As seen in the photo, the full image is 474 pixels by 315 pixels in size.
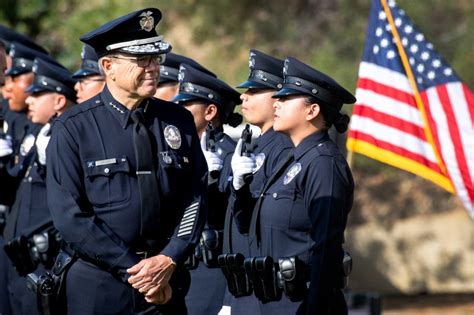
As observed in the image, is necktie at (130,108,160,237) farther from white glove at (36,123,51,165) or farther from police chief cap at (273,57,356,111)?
white glove at (36,123,51,165)

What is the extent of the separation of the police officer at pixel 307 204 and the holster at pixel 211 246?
97cm

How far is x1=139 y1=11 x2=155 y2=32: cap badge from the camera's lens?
Result: 247 inches

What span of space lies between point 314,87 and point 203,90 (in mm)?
1612

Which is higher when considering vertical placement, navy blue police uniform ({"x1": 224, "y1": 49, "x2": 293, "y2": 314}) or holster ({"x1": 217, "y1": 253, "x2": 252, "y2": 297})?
navy blue police uniform ({"x1": 224, "y1": 49, "x2": 293, "y2": 314})

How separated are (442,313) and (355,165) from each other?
7.29ft

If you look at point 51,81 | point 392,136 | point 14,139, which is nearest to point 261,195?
point 51,81

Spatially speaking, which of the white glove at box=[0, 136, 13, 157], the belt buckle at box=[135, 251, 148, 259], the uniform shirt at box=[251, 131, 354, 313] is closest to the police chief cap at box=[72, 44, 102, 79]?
the white glove at box=[0, 136, 13, 157]

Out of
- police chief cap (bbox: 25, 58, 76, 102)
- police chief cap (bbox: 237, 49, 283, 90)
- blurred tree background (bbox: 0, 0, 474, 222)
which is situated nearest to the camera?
police chief cap (bbox: 237, 49, 283, 90)

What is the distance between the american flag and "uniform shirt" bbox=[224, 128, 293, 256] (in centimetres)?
216

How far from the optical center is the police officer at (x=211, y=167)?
7.75 meters

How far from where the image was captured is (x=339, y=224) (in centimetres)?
632

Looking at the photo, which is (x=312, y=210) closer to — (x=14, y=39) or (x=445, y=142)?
(x=445, y=142)

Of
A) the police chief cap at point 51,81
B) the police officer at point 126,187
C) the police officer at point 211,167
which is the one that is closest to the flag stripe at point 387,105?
the police officer at point 211,167

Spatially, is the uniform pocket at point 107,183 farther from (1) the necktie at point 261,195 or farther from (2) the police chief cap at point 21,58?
A: (2) the police chief cap at point 21,58
